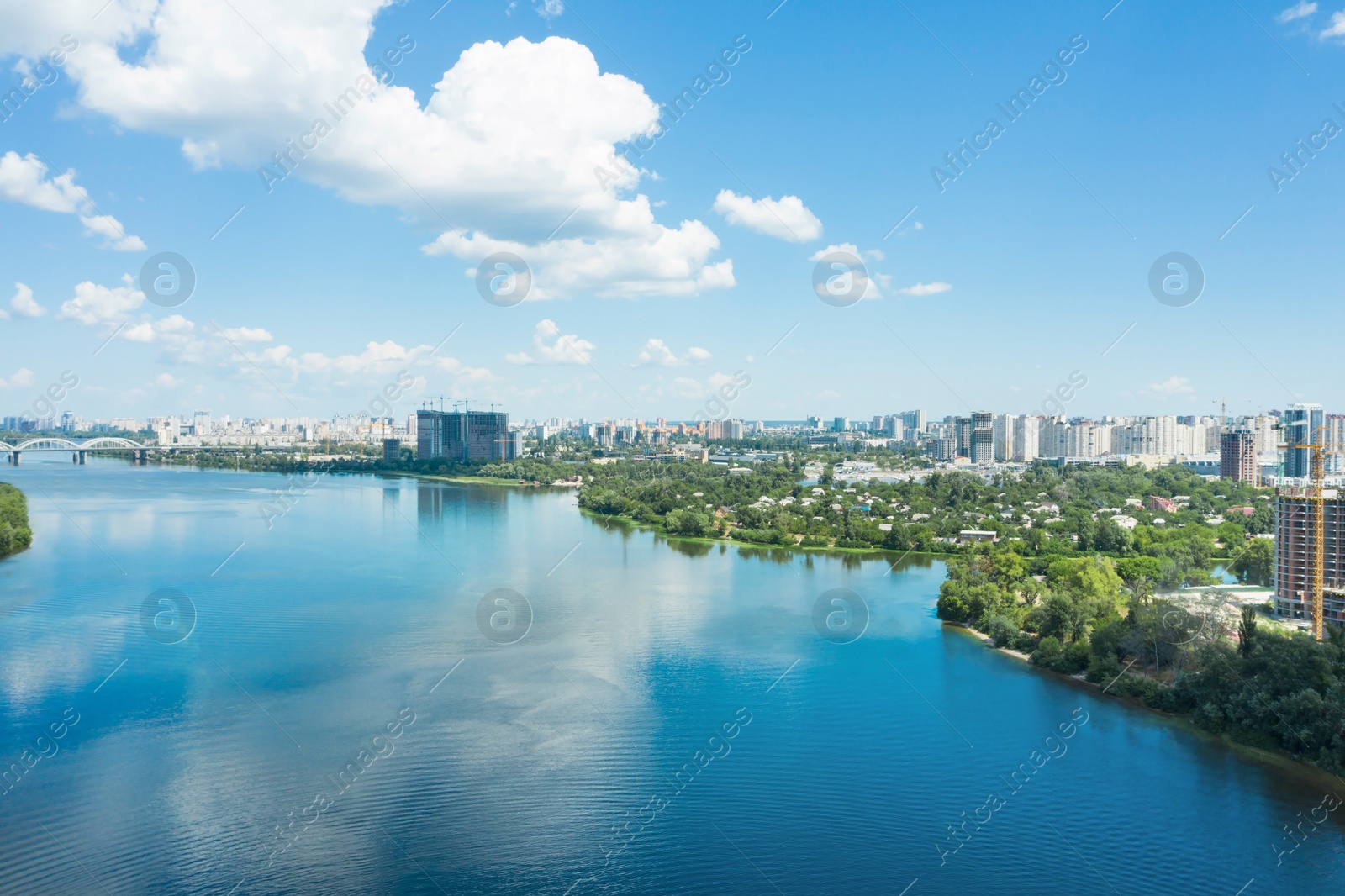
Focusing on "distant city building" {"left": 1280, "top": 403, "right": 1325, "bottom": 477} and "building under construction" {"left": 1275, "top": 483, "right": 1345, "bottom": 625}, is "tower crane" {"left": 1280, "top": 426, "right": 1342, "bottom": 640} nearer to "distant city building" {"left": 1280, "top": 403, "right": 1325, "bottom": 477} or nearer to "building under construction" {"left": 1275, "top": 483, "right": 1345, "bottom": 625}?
"building under construction" {"left": 1275, "top": 483, "right": 1345, "bottom": 625}

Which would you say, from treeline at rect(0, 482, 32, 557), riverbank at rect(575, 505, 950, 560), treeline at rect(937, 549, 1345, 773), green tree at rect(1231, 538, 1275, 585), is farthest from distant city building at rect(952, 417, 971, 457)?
treeline at rect(0, 482, 32, 557)

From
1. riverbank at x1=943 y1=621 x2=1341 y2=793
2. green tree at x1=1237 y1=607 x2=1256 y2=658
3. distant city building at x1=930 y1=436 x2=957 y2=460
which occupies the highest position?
distant city building at x1=930 y1=436 x2=957 y2=460

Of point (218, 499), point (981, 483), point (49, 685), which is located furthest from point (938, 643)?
point (218, 499)

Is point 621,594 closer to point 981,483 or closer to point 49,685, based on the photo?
point 49,685

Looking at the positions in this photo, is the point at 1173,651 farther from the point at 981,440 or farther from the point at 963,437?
the point at 963,437

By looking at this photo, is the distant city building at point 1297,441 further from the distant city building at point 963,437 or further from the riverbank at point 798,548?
the distant city building at point 963,437

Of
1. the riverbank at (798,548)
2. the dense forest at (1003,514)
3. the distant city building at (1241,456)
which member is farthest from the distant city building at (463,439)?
the distant city building at (1241,456)

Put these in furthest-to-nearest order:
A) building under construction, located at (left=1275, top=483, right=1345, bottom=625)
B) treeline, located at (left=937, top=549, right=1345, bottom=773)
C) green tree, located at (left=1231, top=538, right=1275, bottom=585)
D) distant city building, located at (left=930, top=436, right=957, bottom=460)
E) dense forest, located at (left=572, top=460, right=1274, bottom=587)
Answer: distant city building, located at (left=930, top=436, right=957, bottom=460) < dense forest, located at (left=572, top=460, right=1274, bottom=587) < green tree, located at (left=1231, top=538, right=1275, bottom=585) < building under construction, located at (left=1275, top=483, right=1345, bottom=625) < treeline, located at (left=937, top=549, right=1345, bottom=773)
